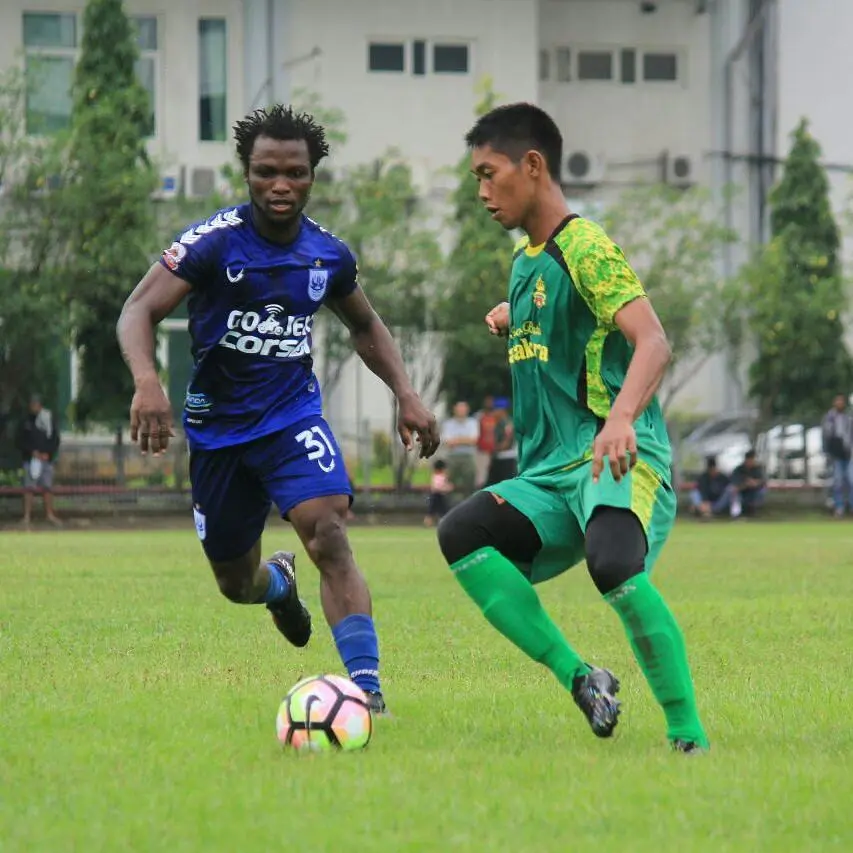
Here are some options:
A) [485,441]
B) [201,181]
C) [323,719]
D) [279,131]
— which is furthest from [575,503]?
[201,181]

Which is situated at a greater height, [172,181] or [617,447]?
[172,181]

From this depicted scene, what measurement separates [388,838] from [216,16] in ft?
122

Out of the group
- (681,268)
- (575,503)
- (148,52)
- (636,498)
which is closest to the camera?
(636,498)

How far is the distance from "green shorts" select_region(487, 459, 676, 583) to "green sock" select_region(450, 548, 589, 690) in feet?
0.64

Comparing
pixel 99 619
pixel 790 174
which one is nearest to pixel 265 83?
pixel 790 174

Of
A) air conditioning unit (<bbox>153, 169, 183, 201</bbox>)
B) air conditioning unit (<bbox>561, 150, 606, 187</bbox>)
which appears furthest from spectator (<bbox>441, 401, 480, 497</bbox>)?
air conditioning unit (<bbox>561, 150, 606, 187</bbox>)

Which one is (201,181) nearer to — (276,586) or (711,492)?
(711,492)

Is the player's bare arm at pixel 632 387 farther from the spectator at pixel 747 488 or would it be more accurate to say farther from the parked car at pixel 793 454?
the parked car at pixel 793 454

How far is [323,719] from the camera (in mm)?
6602

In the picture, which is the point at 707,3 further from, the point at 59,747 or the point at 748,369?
the point at 59,747

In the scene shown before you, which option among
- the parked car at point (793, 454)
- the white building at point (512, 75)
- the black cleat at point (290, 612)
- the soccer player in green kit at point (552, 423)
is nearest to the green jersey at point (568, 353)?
the soccer player in green kit at point (552, 423)

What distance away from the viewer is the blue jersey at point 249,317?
7.60m

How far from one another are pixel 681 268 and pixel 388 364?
2733cm

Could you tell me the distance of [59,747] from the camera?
6629 mm
